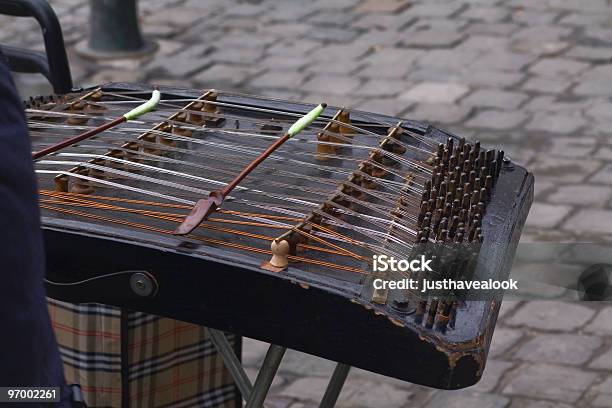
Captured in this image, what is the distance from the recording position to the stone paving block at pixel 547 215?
4.64 metres

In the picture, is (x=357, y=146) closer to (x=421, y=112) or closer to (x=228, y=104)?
(x=228, y=104)

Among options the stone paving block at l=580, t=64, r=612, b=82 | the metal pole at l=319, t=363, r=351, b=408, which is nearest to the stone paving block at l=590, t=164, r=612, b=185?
the stone paving block at l=580, t=64, r=612, b=82

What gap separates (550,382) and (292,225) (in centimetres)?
188

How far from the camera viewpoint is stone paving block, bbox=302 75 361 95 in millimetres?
6027

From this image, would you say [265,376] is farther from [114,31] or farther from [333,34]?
[333,34]

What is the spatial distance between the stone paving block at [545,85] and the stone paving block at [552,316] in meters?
2.10

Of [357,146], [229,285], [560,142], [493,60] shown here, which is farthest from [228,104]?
[493,60]

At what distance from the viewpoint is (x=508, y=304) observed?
413cm

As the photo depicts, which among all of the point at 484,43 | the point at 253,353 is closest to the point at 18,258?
the point at 253,353

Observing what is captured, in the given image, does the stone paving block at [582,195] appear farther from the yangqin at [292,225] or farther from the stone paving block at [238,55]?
the yangqin at [292,225]

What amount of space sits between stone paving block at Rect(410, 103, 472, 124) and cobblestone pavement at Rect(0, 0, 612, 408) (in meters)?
0.01

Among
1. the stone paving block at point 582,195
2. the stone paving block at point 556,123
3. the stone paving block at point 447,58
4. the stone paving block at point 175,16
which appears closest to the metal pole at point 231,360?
the stone paving block at point 582,195

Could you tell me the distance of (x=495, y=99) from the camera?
19.3ft

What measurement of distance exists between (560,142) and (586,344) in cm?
172
